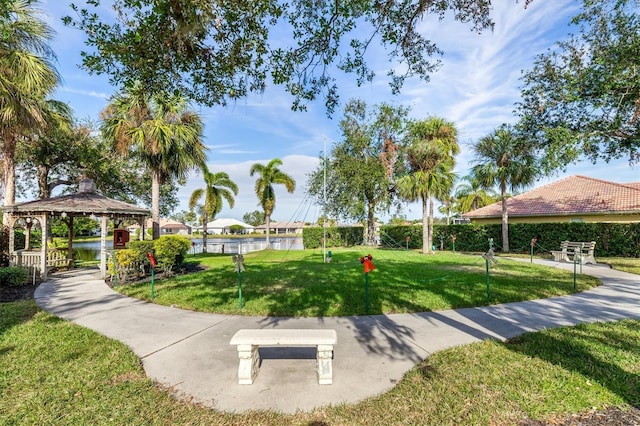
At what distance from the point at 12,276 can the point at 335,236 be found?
22.5 meters

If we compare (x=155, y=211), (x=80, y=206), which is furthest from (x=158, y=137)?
(x=80, y=206)

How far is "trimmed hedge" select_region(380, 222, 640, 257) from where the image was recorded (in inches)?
652

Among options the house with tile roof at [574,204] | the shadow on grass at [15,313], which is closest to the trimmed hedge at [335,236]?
the house with tile roof at [574,204]

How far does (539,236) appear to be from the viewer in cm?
1956

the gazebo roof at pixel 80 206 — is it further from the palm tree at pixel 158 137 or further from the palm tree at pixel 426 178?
the palm tree at pixel 426 178

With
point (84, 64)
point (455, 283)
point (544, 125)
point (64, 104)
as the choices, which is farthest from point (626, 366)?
point (64, 104)

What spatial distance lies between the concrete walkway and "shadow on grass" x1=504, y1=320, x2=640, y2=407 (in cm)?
40

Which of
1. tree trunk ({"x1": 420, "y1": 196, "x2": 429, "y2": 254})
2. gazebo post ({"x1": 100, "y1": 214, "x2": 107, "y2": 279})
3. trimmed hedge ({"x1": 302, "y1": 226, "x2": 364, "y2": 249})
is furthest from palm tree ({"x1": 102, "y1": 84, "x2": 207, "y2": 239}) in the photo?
tree trunk ({"x1": 420, "y1": 196, "x2": 429, "y2": 254})

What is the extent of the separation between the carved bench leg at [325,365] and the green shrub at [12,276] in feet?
36.6

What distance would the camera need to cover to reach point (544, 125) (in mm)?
12305

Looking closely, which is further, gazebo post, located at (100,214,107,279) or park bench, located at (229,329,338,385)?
gazebo post, located at (100,214,107,279)

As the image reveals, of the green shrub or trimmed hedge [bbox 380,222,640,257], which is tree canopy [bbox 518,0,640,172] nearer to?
trimmed hedge [bbox 380,222,640,257]

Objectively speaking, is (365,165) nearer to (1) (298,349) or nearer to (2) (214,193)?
(2) (214,193)

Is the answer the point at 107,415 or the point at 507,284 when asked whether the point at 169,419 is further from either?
the point at 507,284
